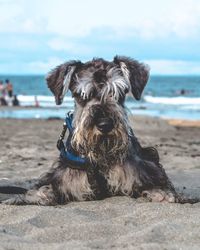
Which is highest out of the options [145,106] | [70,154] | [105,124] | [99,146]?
[105,124]

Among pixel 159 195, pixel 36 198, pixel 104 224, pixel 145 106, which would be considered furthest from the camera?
pixel 145 106

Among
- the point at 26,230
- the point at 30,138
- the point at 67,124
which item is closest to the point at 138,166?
the point at 67,124

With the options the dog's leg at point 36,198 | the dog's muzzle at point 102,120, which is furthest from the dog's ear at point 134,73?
the dog's leg at point 36,198

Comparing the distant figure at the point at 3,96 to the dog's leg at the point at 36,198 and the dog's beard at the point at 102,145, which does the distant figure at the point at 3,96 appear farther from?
the dog's beard at the point at 102,145

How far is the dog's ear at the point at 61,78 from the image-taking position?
675 centimetres

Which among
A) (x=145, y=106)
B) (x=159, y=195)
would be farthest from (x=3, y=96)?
(x=159, y=195)

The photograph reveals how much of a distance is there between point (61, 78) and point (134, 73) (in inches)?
31.4

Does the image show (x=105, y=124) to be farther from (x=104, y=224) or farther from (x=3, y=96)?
(x=3, y=96)

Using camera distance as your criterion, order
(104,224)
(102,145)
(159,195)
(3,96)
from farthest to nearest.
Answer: (3,96)
(159,195)
(102,145)
(104,224)

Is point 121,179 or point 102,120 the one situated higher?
point 102,120

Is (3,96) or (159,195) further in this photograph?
(3,96)

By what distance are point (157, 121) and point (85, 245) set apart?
17.8 metres

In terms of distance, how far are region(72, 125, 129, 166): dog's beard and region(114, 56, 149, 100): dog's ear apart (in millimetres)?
786

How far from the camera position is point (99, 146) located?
246 inches
